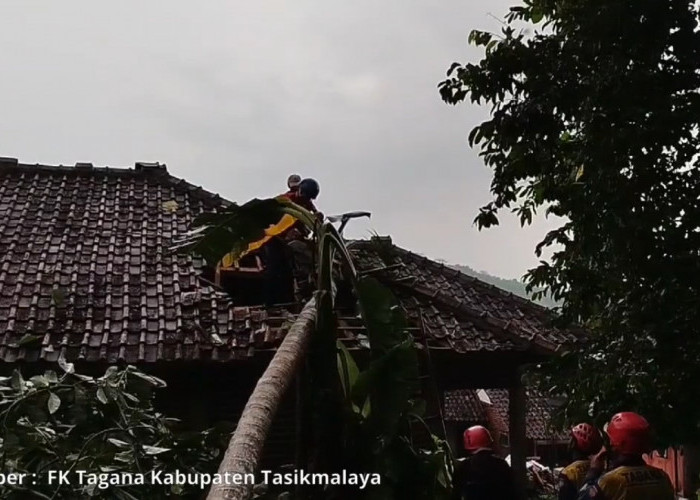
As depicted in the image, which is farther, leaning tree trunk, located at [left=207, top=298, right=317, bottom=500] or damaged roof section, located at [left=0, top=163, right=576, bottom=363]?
damaged roof section, located at [left=0, top=163, right=576, bottom=363]

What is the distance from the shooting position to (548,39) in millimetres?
5684

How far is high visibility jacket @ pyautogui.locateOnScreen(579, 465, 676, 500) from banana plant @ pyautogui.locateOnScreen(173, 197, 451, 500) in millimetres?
763

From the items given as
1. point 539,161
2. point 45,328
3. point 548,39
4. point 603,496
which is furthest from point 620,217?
point 45,328

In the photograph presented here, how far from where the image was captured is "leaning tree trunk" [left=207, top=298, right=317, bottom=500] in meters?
1.62

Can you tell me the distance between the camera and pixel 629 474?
357cm

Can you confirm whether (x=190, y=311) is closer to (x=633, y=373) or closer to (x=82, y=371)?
(x=82, y=371)

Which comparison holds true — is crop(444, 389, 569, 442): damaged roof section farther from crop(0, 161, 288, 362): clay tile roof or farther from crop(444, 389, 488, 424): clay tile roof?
crop(0, 161, 288, 362): clay tile roof

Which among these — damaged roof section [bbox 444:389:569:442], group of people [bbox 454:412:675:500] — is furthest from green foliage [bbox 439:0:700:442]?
damaged roof section [bbox 444:389:569:442]

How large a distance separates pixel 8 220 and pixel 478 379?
233 inches

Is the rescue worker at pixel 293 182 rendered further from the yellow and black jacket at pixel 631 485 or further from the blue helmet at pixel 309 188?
the yellow and black jacket at pixel 631 485

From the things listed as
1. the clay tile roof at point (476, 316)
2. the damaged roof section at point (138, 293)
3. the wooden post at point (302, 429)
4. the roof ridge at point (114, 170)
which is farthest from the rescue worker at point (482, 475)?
the roof ridge at point (114, 170)

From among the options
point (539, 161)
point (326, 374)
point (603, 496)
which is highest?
Result: point (539, 161)

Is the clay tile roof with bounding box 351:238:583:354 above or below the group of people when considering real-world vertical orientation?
above

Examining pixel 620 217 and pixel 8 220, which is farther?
pixel 8 220
